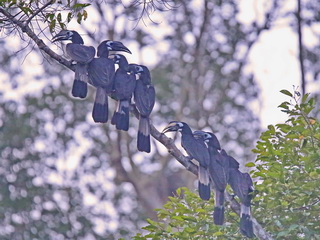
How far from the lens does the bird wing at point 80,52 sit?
5.67 meters

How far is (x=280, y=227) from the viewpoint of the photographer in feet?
18.2

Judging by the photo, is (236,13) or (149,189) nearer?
(149,189)

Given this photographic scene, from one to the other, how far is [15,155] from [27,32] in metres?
9.48

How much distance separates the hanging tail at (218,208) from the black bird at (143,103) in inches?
21.1

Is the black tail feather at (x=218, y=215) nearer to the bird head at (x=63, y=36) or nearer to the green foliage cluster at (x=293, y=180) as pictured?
the green foliage cluster at (x=293, y=180)

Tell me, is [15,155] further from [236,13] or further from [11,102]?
[236,13]

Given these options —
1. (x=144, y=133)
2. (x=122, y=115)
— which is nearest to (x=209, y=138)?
(x=144, y=133)

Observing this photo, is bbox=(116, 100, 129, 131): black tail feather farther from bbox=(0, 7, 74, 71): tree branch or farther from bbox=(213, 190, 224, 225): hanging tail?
bbox=(213, 190, 224, 225): hanging tail

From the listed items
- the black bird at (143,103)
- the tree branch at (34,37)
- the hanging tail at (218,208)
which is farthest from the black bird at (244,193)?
the tree branch at (34,37)

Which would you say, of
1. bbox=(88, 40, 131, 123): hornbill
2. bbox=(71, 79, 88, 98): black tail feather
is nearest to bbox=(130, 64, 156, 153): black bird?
bbox=(88, 40, 131, 123): hornbill

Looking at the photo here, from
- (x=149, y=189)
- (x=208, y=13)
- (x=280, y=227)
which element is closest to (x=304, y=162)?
(x=280, y=227)

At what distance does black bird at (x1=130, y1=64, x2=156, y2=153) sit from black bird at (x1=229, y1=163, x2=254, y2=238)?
57cm

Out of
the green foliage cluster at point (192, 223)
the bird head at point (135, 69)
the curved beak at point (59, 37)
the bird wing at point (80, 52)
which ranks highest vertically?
the bird head at point (135, 69)

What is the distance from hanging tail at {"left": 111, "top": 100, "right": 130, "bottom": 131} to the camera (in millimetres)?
5590
